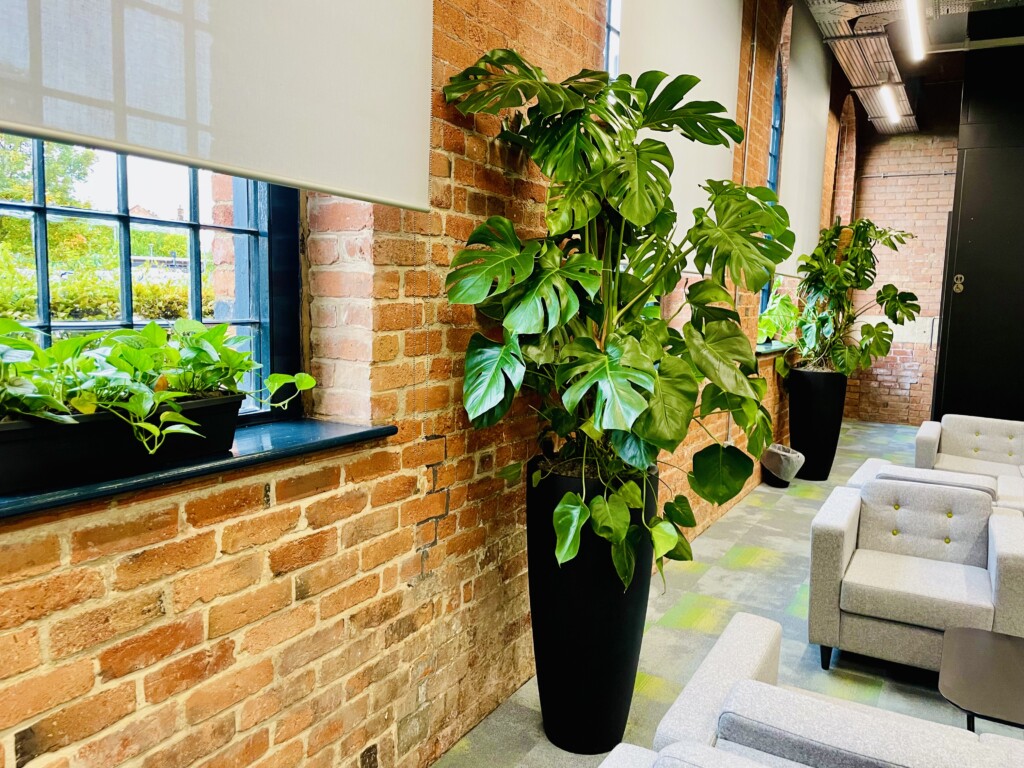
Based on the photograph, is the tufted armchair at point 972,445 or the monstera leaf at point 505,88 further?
the tufted armchair at point 972,445

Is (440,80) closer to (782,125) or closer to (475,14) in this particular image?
(475,14)

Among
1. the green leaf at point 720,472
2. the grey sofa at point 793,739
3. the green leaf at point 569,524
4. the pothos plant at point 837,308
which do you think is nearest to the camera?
the grey sofa at point 793,739

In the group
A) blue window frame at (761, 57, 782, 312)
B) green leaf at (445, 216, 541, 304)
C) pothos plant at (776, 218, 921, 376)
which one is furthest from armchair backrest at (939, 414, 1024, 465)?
green leaf at (445, 216, 541, 304)

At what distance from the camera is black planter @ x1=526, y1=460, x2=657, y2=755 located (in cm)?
231

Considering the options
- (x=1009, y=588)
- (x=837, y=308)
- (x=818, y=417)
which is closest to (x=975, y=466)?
(x=818, y=417)

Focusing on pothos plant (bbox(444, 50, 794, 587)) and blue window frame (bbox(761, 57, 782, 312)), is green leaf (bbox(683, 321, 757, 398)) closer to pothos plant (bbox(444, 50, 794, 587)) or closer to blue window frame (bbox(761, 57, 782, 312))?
pothos plant (bbox(444, 50, 794, 587))

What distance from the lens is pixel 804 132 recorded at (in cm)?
648

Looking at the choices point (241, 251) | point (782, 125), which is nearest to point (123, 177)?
point (241, 251)

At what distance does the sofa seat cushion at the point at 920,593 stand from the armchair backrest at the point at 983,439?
2203 millimetres

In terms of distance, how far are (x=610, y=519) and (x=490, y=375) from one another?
20.7 inches

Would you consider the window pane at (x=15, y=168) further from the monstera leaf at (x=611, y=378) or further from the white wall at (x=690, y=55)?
the white wall at (x=690, y=55)

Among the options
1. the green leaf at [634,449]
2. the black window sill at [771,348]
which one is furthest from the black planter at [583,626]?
the black window sill at [771,348]

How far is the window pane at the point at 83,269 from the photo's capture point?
1550 mm

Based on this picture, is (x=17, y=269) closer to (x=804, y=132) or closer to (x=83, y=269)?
(x=83, y=269)
